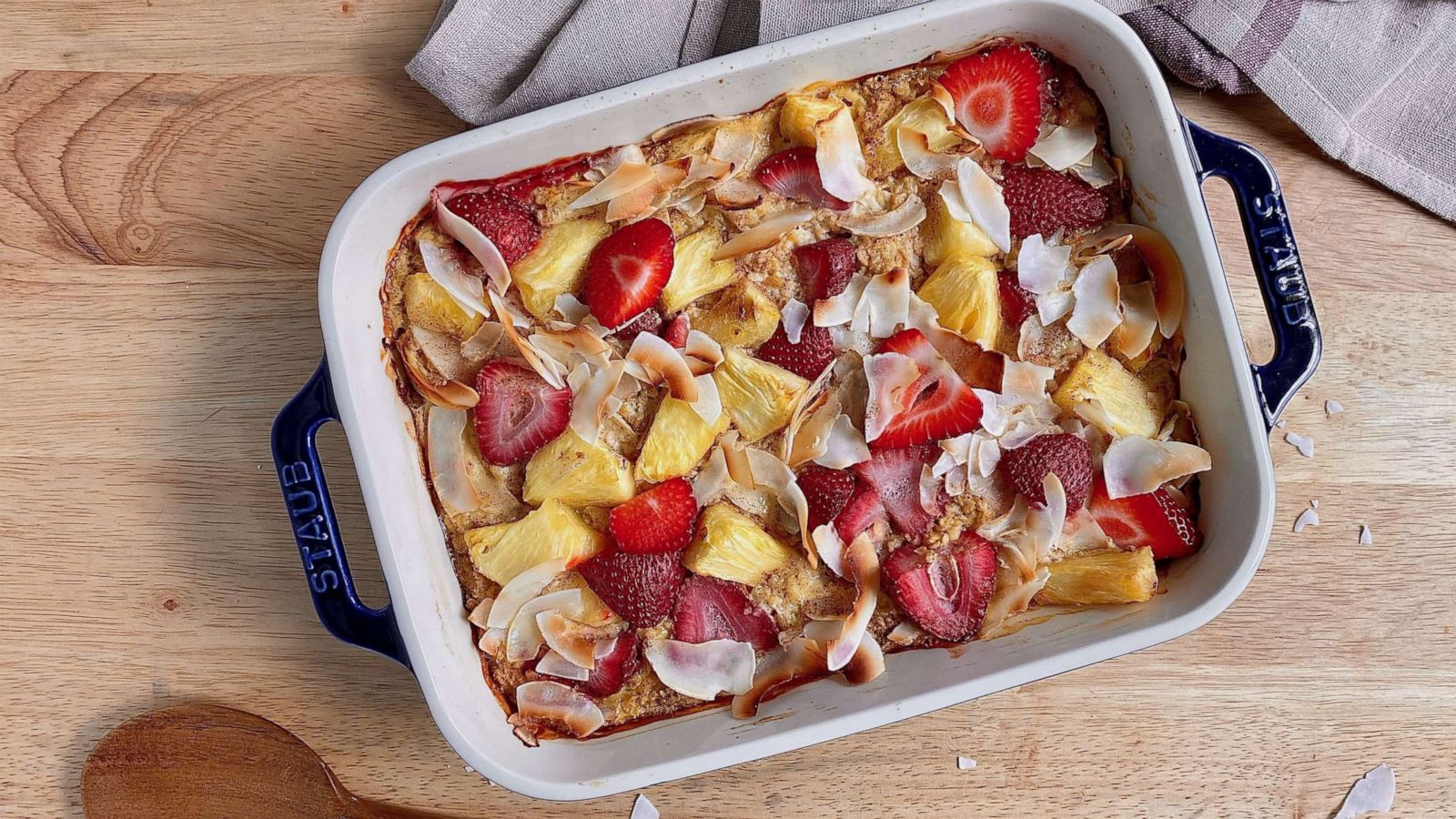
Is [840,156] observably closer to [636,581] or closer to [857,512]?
[857,512]

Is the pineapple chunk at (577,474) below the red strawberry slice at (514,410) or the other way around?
below

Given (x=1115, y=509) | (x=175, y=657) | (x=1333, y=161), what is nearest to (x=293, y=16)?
(x=175, y=657)

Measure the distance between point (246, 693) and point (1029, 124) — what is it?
1224 millimetres

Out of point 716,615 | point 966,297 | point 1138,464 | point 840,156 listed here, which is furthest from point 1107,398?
point 716,615

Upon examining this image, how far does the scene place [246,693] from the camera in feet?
4.25

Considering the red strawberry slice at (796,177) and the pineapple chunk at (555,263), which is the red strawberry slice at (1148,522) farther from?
the pineapple chunk at (555,263)

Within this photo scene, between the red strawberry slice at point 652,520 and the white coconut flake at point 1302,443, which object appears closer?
the red strawberry slice at point 652,520

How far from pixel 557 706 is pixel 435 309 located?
50 centimetres

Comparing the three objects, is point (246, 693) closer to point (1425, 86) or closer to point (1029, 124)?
point (1029, 124)

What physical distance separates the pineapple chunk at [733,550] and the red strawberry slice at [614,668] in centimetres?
12

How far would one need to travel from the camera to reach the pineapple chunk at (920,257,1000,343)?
1147 millimetres

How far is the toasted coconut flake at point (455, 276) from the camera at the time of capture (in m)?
1.16

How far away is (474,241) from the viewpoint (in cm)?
113

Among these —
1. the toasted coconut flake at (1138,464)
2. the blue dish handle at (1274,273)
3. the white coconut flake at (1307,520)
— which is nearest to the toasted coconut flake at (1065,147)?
the blue dish handle at (1274,273)
